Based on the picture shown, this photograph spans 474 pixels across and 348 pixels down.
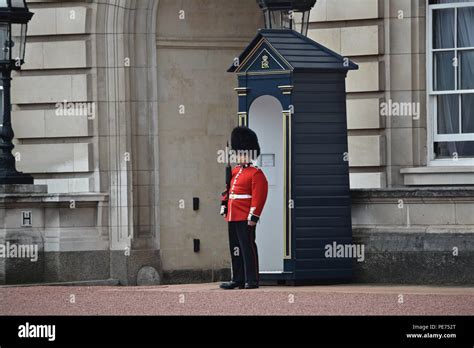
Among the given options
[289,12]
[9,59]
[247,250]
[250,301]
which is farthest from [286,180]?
[9,59]

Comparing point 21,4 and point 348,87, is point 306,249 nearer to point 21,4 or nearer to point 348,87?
point 348,87

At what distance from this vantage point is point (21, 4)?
1745cm

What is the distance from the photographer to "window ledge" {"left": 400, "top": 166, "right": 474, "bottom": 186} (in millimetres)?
15953

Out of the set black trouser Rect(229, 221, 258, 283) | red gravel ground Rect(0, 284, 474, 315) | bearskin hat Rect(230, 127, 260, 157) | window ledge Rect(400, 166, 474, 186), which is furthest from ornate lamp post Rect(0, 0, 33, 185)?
window ledge Rect(400, 166, 474, 186)

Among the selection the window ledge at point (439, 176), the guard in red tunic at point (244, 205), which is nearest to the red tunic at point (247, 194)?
the guard in red tunic at point (244, 205)

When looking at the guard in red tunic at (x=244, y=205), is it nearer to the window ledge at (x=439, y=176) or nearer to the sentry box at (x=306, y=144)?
the sentry box at (x=306, y=144)

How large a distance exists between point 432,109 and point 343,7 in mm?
1319

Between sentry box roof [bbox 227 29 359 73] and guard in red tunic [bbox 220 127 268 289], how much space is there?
0.70 metres

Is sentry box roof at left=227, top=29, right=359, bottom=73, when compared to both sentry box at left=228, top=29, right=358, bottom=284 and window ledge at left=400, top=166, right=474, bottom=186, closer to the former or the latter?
sentry box at left=228, top=29, right=358, bottom=284

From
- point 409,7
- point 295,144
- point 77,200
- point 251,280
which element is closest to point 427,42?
point 409,7

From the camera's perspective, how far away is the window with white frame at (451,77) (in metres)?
16.4

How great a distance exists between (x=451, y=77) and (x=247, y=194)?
2.56 meters
